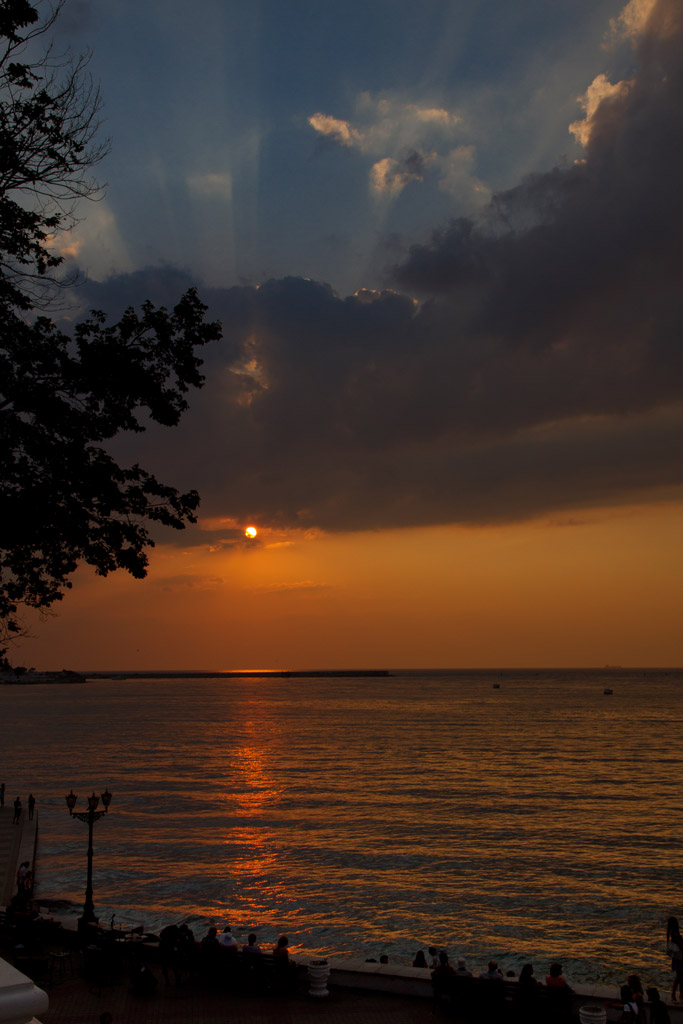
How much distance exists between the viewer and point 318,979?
16031 mm

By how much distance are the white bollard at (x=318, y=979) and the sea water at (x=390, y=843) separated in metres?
8.87

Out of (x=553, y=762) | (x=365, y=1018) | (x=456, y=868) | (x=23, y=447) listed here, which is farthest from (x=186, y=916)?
Result: (x=553, y=762)

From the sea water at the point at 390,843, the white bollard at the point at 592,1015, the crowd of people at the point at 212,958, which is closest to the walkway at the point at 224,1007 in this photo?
the crowd of people at the point at 212,958

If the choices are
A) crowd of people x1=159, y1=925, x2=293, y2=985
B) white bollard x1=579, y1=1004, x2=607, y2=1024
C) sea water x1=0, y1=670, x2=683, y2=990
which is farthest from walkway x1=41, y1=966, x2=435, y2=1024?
sea water x1=0, y1=670, x2=683, y2=990

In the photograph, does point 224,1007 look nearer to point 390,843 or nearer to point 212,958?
point 212,958

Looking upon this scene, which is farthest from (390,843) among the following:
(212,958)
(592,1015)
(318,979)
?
(592,1015)

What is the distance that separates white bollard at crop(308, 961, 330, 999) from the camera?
15891 millimetres

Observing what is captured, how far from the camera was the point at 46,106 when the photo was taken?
11719 millimetres

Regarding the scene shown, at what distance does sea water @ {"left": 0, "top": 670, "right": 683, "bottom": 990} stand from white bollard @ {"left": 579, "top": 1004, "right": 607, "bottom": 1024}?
31.9 feet

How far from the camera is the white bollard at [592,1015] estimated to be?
13.9 metres

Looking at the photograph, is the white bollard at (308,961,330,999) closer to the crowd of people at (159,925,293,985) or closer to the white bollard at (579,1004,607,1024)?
the crowd of people at (159,925,293,985)

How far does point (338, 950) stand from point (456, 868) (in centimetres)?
1155

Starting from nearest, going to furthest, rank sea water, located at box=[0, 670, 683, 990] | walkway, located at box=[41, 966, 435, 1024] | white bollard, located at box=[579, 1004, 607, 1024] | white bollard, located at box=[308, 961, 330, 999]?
white bollard, located at box=[579, 1004, 607, 1024] → walkway, located at box=[41, 966, 435, 1024] → white bollard, located at box=[308, 961, 330, 999] → sea water, located at box=[0, 670, 683, 990]

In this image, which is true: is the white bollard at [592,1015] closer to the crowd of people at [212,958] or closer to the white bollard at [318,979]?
the white bollard at [318,979]
